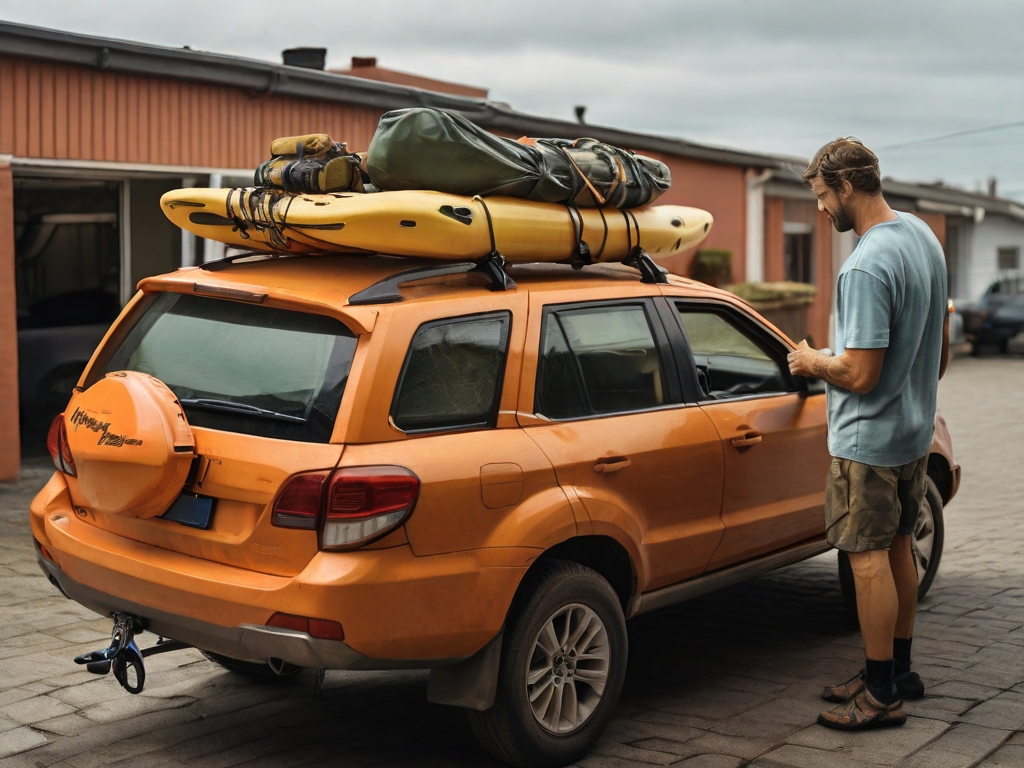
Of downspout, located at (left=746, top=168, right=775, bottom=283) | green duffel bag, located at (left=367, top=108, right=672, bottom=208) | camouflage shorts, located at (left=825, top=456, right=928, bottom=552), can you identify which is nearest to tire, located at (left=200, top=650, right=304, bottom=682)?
green duffel bag, located at (left=367, top=108, right=672, bottom=208)

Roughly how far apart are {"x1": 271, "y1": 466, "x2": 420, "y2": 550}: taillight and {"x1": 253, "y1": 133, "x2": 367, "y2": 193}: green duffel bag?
136cm

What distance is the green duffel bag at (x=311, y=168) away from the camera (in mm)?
4641

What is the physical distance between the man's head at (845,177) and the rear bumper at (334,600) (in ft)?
6.21

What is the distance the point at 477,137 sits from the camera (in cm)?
455

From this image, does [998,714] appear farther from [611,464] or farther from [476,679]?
[476,679]

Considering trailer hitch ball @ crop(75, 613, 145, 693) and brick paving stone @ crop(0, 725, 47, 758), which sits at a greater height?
trailer hitch ball @ crop(75, 613, 145, 693)

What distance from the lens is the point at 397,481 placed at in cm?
381

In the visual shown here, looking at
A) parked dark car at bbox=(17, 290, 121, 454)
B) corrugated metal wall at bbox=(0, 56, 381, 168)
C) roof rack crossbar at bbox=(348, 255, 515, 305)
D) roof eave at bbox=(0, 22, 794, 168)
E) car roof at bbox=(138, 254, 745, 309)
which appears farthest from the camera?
parked dark car at bbox=(17, 290, 121, 454)

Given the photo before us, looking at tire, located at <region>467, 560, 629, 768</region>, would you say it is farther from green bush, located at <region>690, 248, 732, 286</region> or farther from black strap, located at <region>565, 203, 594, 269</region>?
green bush, located at <region>690, 248, 732, 286</region>

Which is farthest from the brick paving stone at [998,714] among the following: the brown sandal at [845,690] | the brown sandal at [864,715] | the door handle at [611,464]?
the door handle at [611,464]

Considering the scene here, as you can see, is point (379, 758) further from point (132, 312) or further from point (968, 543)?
point (968, 543)

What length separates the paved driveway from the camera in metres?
4.43

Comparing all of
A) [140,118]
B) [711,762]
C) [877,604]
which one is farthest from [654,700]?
[140,118]

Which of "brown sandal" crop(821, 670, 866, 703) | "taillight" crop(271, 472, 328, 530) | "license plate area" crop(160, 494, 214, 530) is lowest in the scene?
"brown sandal" crop(821, 670, 866, 703)
